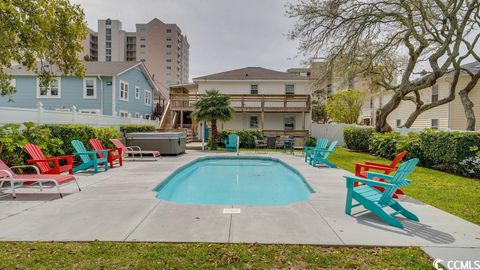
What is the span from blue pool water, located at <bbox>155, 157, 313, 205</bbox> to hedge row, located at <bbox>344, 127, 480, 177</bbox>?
4.97 metres

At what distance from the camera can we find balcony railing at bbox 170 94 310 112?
2162cm

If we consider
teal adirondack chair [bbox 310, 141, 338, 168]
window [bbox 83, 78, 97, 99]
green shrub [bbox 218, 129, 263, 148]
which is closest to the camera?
teal adirondack chair [bbox 310, 141, 338, 168]

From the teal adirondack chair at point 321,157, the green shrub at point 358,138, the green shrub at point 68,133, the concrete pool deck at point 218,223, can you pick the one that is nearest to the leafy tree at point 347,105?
the green shrub at point 358,138

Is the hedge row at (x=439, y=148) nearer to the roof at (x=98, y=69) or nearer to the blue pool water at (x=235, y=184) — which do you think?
the blue pool water at (x=235, y=184)

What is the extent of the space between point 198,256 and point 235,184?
5949 millimetres

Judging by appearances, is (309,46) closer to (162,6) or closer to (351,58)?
(351,58)

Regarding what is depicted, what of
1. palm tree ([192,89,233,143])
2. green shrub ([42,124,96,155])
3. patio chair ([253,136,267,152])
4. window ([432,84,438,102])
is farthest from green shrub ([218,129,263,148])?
window ([432,84,438,102])

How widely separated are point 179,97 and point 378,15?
567 inches

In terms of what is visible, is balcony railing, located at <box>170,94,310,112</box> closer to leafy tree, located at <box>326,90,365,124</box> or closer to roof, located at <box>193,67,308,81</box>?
roof, located at <box>193,67,308,81</box>

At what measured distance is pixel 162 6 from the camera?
14.1m

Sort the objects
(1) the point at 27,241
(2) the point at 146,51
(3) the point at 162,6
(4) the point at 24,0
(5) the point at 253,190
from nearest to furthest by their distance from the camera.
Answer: (1) the point at 27,241
(4) the point at 24,0
(5) the point at 253,190
(3) the point at 162,6
(2) the point at 146,51

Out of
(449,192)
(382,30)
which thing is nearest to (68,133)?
(449,192)

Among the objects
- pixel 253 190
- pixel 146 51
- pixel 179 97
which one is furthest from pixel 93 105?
pixel 146 51

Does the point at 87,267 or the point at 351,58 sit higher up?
the point at 351,58
